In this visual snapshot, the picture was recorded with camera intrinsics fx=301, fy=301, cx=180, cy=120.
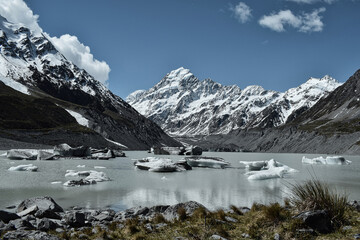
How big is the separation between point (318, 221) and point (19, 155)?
79.9 meters

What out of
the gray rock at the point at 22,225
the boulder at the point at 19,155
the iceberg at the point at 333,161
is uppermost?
the iceberg at the point at 333,161

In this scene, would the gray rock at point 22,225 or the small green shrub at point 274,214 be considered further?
the gray rock at point 22,225

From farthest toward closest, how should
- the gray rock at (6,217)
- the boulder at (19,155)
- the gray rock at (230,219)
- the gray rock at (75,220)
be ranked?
1. the boulder at (19,155)
2. the gray rock at (75,220)
3. the gray rock at (6,217)
4. the gray rock at (230,219)

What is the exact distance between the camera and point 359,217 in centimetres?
1153

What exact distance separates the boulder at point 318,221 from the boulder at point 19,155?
79333 millimetres

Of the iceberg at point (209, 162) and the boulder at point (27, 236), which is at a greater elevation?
the iceberg at point (209, 162)

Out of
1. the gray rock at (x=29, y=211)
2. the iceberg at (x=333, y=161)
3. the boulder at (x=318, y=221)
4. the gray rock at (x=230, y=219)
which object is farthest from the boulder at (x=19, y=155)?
the boulder at (x=318, y=221)

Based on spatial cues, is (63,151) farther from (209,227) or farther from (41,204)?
(209,227)

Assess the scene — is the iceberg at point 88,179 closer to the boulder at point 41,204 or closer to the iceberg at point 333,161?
the boulder at point 41,204

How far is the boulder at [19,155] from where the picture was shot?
74.9m

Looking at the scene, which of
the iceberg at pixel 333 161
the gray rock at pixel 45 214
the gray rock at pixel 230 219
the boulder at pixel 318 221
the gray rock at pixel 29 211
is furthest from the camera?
the iceberg at pixel 333 161

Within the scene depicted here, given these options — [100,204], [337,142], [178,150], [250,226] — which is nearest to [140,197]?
[100,204]

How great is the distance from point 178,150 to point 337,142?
91.0 m

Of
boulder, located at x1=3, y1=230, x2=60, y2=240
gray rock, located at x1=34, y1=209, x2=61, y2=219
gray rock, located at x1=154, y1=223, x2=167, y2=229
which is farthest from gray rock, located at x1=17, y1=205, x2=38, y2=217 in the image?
gray rock, located at x1=154, y1=223, x2=167, y2=229
